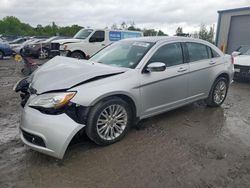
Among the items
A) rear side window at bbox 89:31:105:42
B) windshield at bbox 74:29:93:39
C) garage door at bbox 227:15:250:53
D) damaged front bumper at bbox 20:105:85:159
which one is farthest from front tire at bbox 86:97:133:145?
garage door at bbox 227:15:250:53

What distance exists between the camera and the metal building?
1530 cm

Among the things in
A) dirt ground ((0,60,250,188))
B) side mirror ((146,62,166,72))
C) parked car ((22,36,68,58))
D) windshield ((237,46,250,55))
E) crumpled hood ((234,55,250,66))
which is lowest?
dirt ground ((0,60,250,188))

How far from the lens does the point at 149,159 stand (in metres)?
3.40

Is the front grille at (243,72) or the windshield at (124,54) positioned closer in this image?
the windshield at (124,54)

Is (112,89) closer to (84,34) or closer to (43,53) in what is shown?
(84,34)

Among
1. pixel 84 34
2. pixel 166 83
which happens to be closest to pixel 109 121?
pixel 166 83

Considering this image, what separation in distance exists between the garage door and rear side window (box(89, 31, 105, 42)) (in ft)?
27.6

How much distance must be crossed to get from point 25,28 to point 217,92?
81152 millimetres

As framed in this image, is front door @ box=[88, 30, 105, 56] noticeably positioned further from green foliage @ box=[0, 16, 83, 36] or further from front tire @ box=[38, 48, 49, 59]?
green foliage @ box=[0, 16, 83, 36]

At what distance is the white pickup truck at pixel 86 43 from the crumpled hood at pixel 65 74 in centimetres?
860

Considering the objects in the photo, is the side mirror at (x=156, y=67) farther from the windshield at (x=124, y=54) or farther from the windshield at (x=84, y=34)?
the windshield at (x=84, y=34)

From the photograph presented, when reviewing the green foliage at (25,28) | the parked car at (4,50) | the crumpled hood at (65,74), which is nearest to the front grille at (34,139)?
the crumpled hood at (65,74)

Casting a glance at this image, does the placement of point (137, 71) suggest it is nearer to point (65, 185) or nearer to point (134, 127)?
point (134, 127)

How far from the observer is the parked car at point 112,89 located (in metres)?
3.20
